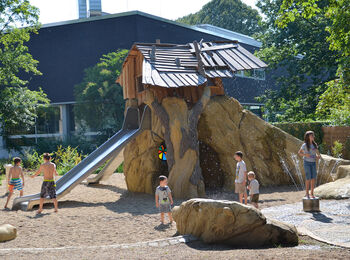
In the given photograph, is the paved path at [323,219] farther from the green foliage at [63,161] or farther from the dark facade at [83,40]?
the dark facade at [83,40]

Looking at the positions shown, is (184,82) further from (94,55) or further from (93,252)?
(94,55)

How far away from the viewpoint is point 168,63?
42.7 feet

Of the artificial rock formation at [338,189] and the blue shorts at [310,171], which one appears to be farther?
the artificial rock formation at [338,189]

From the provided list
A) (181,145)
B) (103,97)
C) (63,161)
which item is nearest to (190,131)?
(181,145)

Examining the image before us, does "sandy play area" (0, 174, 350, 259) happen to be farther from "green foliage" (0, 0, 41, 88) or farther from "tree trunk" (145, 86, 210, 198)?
"green foliage" (0, 0, 41, 88)

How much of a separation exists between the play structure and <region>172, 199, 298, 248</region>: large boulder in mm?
4872

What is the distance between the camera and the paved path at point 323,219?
669 cm

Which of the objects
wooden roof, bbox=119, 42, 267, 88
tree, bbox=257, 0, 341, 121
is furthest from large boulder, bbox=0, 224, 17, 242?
tree, bbox=257, 0, 341, 121

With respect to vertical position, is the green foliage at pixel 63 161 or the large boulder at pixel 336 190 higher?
the green foliage at pixel 63 161

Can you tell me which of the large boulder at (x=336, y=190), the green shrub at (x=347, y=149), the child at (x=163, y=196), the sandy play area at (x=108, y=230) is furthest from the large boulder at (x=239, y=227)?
the green shrub at (x=347, y=149)

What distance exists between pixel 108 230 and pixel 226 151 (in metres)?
5.85

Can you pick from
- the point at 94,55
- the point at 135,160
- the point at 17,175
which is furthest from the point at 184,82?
the point at 94,55

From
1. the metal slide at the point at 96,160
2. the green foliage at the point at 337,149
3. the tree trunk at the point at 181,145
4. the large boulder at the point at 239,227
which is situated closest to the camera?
the large boulder at the point at 239,227

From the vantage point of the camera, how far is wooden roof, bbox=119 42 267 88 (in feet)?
39.8
